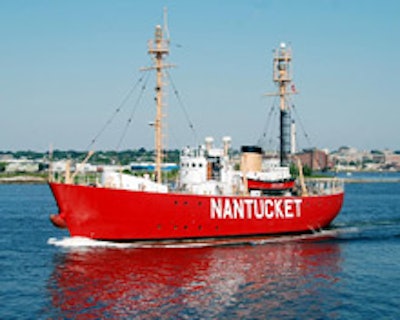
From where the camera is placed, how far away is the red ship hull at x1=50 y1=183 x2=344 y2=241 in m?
27.0

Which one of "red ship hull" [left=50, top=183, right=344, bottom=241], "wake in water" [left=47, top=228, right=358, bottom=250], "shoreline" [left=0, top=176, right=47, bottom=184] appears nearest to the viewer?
"red ship hull" [left=50, top=183, right=344, bottom=241]

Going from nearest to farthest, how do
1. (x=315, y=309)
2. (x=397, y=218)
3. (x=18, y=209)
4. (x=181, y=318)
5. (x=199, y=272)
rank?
(x=181, y=318) → (x=315, y=309) → (x=199, y=272) → (x=397, y=218) → (x=18, y=209)

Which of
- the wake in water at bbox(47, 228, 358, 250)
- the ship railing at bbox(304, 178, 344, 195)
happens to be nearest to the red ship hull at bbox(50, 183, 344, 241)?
the wake in water at bbox(47, 228, 358, 250)

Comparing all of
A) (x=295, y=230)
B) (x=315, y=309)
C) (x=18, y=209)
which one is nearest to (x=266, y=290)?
(x=315, y=309)

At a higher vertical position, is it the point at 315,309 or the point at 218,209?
Result: the point at 218,209

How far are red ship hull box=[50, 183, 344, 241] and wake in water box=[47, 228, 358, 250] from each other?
273 mm

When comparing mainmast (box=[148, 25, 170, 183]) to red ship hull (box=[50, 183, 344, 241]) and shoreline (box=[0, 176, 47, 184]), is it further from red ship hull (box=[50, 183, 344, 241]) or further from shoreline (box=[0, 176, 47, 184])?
shoreline (box=[0, 176, 47, 184])

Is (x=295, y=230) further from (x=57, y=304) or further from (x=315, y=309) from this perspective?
(x=57, y=304)

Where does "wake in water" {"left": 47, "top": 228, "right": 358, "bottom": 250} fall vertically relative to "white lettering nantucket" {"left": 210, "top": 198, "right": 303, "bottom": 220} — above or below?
below

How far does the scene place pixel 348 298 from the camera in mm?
20062

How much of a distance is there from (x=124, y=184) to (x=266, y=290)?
10371mm

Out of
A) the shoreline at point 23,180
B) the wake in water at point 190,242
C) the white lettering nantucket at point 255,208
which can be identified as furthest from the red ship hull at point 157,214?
the shoreline at point 23,180

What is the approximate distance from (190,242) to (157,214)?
2630 millimetres

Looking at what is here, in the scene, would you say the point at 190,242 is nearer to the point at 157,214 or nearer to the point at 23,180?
the point at 157,214
